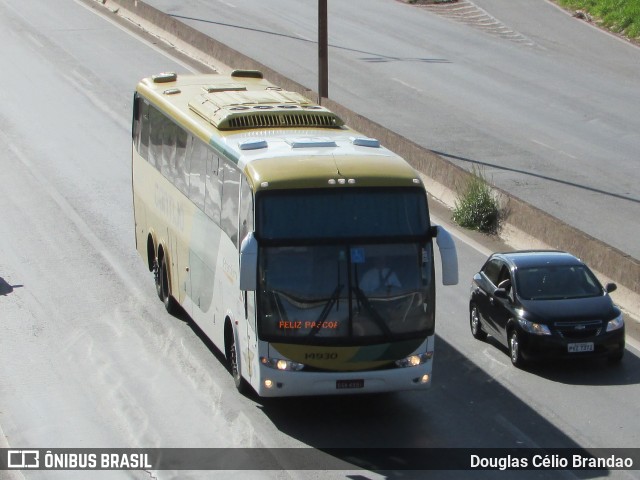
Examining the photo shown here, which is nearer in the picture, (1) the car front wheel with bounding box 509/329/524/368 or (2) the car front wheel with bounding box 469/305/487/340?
(1) the car front wheel with bounding box 509/329/524/368

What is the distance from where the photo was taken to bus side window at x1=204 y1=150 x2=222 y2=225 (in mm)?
16125

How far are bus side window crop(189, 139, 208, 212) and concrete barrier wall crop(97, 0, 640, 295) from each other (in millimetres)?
7311

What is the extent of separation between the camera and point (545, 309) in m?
17.1

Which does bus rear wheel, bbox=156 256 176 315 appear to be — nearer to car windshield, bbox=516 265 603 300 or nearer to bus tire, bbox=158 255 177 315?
bus tire, bbox=158 255 177 315

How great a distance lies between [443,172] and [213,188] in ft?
35.0

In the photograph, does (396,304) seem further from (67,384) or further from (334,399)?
(67,384)

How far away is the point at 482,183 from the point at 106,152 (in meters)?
10.1

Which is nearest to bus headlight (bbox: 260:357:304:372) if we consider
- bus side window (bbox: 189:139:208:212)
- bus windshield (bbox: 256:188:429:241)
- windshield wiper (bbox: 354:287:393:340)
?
windshield wiper (bbox: 354:287:393:340)

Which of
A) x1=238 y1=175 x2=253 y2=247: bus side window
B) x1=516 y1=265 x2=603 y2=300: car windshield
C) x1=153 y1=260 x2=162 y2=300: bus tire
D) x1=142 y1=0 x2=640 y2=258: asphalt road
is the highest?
x1=238 y1=175 x2=253 y2=247: bus side window

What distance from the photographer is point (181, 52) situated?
40.3 metres

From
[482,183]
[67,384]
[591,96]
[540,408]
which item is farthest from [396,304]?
[591,96]

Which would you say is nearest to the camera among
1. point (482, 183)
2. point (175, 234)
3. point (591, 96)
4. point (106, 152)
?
point (175, 234)

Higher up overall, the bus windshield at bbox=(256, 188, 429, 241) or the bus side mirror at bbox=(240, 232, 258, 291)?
the bus windshield at bbox=(256, 188, 429, 241)

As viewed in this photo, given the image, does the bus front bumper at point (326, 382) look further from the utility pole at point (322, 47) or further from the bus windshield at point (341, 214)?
the utility pole at point (322, 47)
